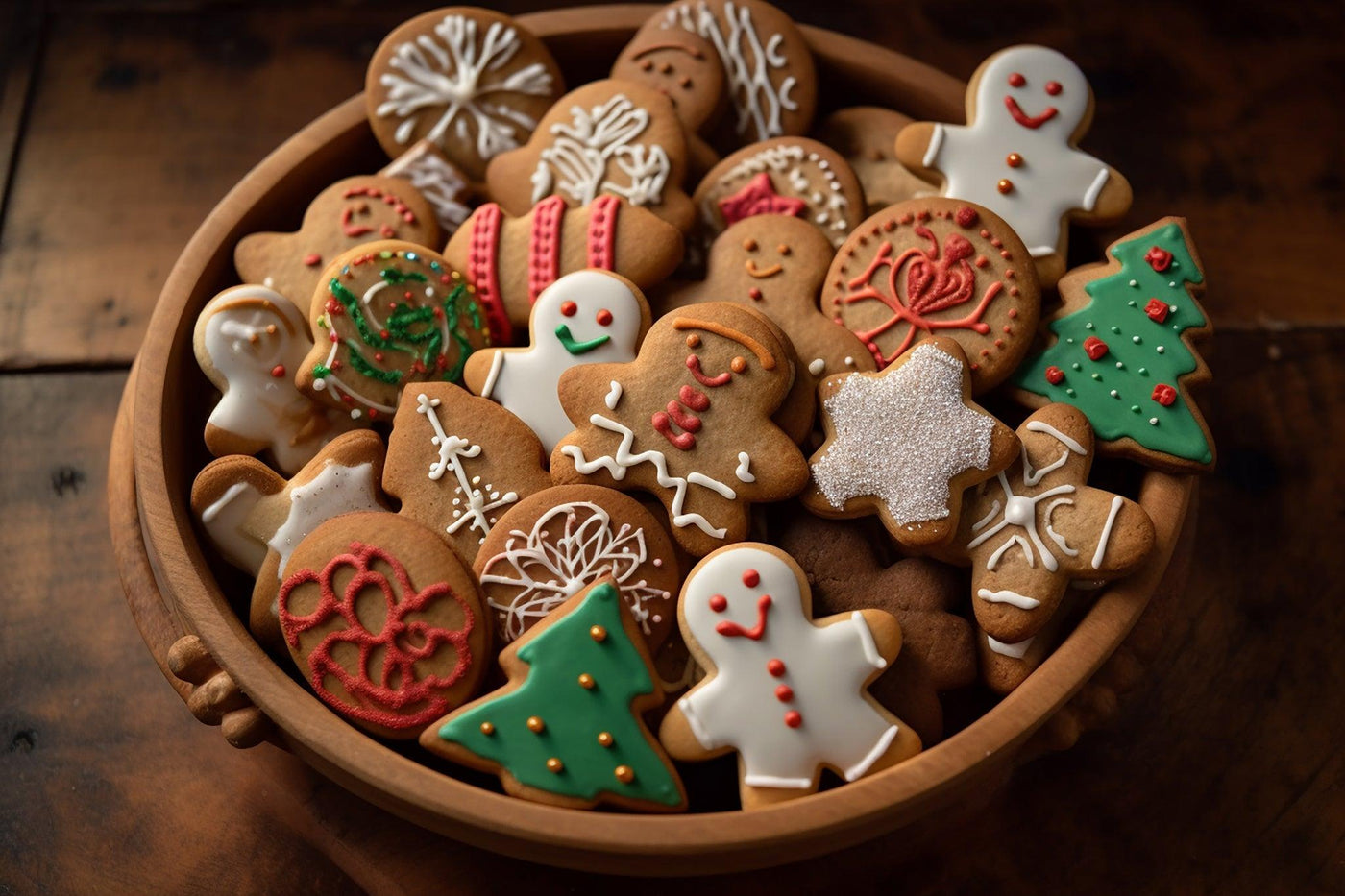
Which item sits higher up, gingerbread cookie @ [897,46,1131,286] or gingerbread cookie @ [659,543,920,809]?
gingerbread cookie @ [897,46,1131,286]

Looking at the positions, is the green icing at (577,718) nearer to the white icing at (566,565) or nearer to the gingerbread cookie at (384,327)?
the white icing at (566,565)

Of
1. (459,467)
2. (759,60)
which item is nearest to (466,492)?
(459,467)

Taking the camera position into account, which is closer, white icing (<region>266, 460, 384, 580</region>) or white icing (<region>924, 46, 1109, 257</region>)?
white icing (<region>266, 460, 384, 580</region>)

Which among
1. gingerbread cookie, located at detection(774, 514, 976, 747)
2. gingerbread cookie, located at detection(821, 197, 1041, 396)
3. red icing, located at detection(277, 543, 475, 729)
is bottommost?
red icing, located at detection(277, 543, 475, 729)

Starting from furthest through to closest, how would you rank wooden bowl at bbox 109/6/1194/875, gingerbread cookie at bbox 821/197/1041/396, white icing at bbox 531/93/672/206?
white icing at bbox 531/93/672/206
gingerbread cookie at bbox 821/197/1041/396
wooden bowl at bbox 109/6/1194/875

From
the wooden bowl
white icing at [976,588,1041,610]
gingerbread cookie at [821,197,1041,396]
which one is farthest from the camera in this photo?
gingerbread cookie at [821,197,1041,396]

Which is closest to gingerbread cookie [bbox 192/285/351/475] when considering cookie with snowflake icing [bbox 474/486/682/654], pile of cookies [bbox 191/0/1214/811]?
pile of cookies [bbox 191/0/1214/811]

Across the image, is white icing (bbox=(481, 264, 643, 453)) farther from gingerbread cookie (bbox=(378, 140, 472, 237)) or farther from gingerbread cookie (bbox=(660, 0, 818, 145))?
gingerbread cookie (bbox=(660, 0, 818, 145))

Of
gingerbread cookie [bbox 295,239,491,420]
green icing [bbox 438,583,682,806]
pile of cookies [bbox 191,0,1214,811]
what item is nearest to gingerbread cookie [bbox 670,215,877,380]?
pile of cookies [bbox 191,0,1214,811]
